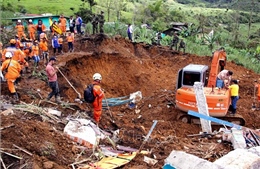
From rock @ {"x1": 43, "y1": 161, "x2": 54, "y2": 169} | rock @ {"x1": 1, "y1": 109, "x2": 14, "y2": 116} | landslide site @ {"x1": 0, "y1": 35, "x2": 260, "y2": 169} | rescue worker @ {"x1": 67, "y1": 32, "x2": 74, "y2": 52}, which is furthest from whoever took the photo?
rescue worker @ {"x1": 67, "y1": 32, "x2": 74, "y2": 52}

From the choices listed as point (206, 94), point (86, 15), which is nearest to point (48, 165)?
point (206, 94)

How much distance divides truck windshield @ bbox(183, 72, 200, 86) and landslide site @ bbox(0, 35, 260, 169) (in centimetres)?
136

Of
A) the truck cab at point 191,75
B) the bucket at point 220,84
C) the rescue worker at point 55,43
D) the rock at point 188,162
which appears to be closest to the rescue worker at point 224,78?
the bucket at point 220,84

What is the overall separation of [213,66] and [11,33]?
12972 mm

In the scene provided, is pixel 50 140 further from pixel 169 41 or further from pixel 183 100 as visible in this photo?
pixel 169 41

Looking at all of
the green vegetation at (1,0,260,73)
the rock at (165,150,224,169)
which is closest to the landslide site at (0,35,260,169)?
the rock at (165,150,224,169)

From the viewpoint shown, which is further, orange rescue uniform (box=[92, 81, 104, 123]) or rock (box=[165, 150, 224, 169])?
orange rescue uniform (box=[92, 81, 104, 123])

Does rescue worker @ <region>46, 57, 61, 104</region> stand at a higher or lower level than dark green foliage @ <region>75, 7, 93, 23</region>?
lower

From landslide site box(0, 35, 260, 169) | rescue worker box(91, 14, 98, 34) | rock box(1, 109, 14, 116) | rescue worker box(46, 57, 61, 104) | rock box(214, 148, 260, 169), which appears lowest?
landslide site box(0, 35, 260, 169)

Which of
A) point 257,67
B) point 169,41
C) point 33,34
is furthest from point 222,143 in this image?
point 169,41

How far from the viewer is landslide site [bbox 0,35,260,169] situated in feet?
22.7

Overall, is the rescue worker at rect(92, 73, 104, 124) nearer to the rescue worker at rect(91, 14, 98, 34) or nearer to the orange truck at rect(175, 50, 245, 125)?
the orange truck at rect(175, 50, 245, 125)

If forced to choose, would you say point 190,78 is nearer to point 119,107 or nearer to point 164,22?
point 119,107

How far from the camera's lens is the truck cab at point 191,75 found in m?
11.4
